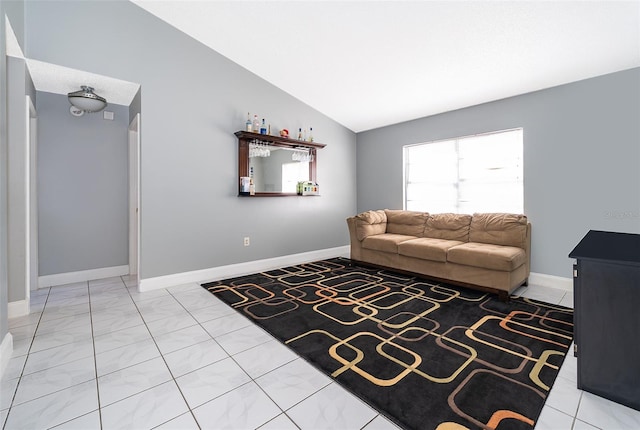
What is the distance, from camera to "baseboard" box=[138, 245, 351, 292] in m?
3.53

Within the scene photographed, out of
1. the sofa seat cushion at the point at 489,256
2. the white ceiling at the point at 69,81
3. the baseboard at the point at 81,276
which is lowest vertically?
the baseboard at the point at 81,276

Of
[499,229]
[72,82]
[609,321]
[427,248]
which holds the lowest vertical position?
[609,321]

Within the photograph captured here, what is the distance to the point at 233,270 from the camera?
4.18 m

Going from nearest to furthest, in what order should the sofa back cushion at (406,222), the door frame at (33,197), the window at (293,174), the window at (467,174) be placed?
the door frame at (33,197)
the window at (467,174)
the sofa back cushion at (406,222)
the window at (293,174)

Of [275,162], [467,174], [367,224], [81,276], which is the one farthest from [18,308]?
[467,174]

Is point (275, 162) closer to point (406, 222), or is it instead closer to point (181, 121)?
point (181, 121)

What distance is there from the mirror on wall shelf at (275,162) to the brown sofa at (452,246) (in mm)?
1177

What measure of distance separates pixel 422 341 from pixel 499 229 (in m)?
2.19

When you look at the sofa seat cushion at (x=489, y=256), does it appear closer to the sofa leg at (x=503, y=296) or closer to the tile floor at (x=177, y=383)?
the sofa leg at (x=503, y=296)

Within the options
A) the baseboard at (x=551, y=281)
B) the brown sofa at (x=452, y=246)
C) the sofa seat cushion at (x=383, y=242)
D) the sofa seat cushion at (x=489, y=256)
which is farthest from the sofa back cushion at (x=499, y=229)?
the sofa seat cushion at (x=383, y=242)

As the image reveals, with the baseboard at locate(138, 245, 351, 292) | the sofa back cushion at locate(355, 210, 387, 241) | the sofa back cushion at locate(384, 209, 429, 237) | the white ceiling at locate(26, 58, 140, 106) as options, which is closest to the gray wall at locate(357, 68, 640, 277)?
the sofa back cushion at locate(384, 209, 429, 237)

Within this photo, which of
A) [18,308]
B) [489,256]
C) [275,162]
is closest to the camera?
[18,308]

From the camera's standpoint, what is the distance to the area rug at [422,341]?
1.56 metres

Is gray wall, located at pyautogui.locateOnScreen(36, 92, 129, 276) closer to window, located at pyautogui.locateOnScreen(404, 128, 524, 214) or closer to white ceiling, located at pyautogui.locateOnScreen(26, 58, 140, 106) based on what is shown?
white ceiling, located at pyautogui.locateOnScreen(26, 58, 140, 106)
